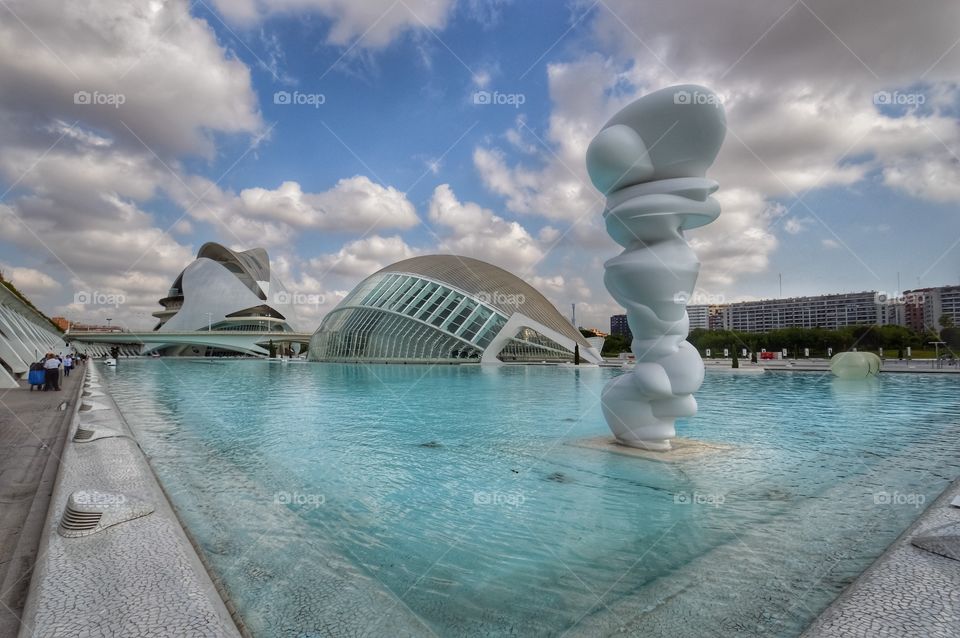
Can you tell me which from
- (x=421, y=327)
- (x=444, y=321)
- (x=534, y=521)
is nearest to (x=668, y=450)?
(x=534, y=521)

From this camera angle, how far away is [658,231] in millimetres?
8000

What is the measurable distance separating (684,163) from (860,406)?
36.4 feet

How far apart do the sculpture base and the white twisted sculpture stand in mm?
205


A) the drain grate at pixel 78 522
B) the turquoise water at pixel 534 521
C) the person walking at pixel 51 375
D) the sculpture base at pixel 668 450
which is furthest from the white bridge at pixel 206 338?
the drain grate at pixel 78 522

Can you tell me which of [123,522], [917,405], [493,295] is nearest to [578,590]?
[123,522]

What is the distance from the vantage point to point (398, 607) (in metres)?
3.22

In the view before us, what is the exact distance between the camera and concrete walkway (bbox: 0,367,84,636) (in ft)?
10.2

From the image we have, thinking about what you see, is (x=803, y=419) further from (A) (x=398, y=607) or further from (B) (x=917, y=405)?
(A) (x=398, y=607)

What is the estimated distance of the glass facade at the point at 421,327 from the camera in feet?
141

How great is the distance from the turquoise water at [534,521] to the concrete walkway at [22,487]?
3.62ft

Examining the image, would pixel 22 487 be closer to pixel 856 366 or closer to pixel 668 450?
pixel 668 450

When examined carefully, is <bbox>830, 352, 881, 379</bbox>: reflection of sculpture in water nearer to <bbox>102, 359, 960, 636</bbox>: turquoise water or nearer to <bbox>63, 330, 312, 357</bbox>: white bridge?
<bbox>102, 359, 960, 636</bbox>: turquoise water

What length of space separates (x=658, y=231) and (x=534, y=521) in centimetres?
508

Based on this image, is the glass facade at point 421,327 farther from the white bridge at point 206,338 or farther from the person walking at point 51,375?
the white bridge at point 206,338
